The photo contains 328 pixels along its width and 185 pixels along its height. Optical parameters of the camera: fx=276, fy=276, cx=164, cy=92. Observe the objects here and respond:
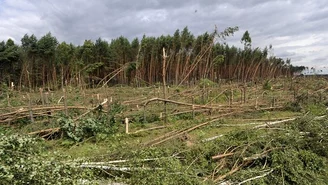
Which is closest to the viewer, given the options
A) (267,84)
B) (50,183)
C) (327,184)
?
(50,183)

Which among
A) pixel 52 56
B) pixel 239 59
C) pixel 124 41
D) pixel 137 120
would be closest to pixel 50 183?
pixel 137 120

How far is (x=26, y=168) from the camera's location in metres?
2.75

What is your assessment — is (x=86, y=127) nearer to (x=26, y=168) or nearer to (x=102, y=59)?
(x=26, y=168)

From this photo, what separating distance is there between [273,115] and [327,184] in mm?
4907

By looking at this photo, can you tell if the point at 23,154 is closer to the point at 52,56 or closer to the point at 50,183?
the point at 50,183

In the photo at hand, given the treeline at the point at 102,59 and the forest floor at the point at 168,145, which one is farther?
the treeline at the point at 102,59

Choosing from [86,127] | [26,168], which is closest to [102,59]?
[86,127]

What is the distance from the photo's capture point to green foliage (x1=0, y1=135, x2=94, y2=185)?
2.68 metres

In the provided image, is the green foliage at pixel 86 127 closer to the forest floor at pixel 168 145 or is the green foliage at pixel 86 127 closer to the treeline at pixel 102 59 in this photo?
the forest floor at pixel 168 145

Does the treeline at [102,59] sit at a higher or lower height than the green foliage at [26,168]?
higher

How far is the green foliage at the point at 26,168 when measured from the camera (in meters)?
2.68

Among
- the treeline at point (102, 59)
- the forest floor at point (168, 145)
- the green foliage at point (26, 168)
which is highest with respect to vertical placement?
the treeline at point (102, 59)

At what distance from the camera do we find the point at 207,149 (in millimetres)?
4621

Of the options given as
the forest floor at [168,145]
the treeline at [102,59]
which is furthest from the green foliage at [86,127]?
the treeline at [102,59]
